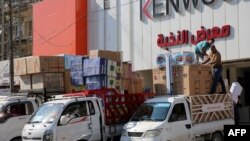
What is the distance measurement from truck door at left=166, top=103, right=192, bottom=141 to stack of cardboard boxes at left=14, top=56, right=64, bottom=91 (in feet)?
17.3

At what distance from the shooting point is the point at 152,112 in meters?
12.8

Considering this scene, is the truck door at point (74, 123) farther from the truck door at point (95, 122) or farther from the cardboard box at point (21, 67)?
the cardboard box at point (21, 67)

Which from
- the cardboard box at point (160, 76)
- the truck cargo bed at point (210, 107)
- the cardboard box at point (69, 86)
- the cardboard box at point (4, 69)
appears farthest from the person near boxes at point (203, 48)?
the cardboard box at point (4, 69)

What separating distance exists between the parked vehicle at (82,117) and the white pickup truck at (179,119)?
777 mm

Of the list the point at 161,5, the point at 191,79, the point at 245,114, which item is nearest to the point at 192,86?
the point at 191,79

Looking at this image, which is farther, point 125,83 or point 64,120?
point 125,83

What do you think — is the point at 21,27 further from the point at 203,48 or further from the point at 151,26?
the point at 203,48

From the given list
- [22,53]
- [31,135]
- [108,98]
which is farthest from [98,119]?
[22,53]

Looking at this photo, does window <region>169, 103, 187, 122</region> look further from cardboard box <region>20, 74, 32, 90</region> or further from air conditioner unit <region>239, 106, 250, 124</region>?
air conditioner unit <region>239, 106, 250, 124</region>

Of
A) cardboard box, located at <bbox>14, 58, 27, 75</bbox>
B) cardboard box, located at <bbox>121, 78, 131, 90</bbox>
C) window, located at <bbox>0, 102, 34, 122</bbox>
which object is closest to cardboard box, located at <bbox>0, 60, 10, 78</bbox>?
cardboard box, located at <bbox>14, 58, 27, 75</bbox>

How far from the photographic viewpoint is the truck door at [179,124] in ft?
40.0

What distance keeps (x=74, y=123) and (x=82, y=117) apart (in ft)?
1.13

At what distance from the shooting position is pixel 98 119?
42.5 feet

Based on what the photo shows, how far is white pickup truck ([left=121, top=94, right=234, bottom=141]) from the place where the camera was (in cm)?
1205
